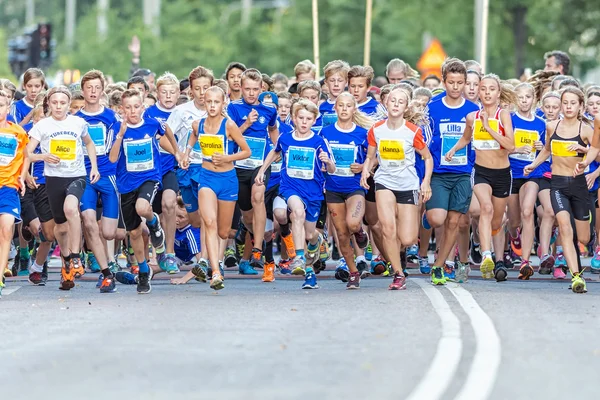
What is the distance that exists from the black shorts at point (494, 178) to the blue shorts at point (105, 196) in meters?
3.48

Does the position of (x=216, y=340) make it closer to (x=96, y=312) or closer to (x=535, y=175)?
(x=96, y=312)

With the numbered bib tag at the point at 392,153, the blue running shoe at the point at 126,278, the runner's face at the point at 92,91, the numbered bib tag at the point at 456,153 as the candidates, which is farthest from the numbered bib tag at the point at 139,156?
the numbered bib tag at the point at 456,153

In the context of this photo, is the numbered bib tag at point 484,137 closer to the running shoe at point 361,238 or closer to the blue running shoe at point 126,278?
the running shoe at point 361,238

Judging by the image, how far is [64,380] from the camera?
983 centimetres

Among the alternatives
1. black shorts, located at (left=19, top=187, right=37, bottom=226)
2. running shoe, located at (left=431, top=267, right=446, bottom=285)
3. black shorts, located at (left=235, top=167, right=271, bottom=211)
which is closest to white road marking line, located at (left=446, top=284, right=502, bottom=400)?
running shoe, located at (left=431, top=267, right=446, bottom=285)

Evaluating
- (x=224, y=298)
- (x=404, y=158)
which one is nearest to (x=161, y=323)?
(x=224, y=298)

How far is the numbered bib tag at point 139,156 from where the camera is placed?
16.5m

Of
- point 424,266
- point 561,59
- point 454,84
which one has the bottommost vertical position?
point 424,266

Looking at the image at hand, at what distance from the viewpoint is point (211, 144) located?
1584 cm

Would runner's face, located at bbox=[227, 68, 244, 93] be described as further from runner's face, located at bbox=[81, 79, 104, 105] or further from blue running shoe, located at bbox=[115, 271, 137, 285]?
blue running shoe, located at bbox=[115, 271, 137, 285]

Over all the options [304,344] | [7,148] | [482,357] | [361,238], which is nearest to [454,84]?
[361,238]

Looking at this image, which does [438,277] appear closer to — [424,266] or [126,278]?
[424,266]

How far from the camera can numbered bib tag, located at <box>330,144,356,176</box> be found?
53.4ft

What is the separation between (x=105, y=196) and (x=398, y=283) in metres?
2.99
